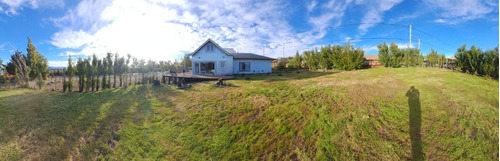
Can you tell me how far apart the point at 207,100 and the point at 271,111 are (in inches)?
113

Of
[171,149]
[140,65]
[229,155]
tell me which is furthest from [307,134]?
[140,65]

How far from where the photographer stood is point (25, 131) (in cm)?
461

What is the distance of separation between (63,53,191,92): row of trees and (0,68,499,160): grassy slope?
10.0ft

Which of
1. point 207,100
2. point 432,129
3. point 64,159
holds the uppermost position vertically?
point 207,100

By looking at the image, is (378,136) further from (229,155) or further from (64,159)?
(64,159)

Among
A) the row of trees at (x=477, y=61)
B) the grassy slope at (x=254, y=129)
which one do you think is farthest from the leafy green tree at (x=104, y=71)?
the row of trees at (x=477, y=61)

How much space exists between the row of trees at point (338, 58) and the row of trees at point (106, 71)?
819 inches

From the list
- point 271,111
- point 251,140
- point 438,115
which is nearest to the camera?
point 251,140

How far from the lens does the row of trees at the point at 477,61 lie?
11209mm

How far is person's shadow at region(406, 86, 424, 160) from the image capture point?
3639 mm

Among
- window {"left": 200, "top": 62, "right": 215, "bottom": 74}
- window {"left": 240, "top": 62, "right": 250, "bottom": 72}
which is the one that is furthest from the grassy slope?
window {"left": 240, "top": 62, "right": 250, "bottom": 72}

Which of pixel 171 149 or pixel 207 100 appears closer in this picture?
pixel 171 149

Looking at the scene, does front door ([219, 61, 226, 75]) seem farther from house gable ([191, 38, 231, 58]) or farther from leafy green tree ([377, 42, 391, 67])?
leafy green tree ([377, 42, 391, 67])

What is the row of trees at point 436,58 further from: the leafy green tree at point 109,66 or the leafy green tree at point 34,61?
the leafy green tree at point 34,61
